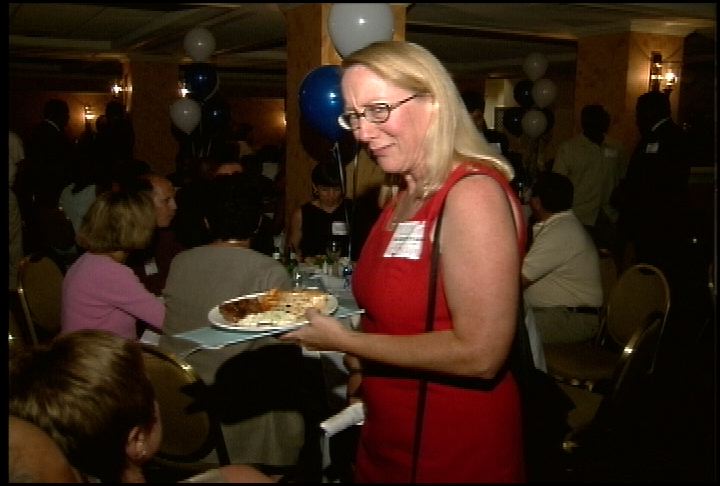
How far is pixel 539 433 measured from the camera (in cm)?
155

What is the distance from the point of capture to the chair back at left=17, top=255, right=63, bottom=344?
3219 millimetres

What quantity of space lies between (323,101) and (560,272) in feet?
5.86

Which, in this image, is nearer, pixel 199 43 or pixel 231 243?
pixel 231 243

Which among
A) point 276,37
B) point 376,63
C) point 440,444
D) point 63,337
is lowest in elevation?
point 440,444

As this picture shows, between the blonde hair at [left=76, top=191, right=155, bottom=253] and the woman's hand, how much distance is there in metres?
1.37

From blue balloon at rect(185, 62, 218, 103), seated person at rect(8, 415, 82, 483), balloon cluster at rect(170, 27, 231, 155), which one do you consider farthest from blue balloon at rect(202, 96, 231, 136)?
seated person at rect(8, 415, 82, 483)

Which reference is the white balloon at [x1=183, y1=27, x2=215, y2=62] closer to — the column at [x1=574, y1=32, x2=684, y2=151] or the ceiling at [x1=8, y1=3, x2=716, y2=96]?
the ceiling at [x1=8, y1=3, x2=716, y2=96]

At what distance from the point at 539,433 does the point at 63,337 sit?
40.2 inches

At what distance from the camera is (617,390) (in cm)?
240

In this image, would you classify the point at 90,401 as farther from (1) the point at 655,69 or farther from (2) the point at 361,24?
(1) the point at 655,69

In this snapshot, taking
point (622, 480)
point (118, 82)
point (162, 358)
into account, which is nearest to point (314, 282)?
point (162, 358)

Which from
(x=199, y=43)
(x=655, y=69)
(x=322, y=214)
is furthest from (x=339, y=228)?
(x=655, y=69)

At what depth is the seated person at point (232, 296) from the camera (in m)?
2.17

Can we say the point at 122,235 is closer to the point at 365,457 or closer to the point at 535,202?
the point at 365,457
